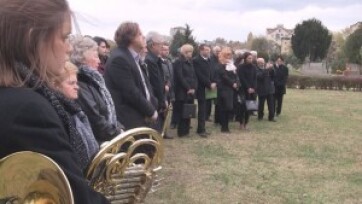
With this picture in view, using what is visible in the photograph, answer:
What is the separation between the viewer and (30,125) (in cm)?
131

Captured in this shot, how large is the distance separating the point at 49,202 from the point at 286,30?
471ft

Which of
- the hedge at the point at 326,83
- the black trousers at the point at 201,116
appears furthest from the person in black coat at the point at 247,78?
the hedge at the point at 326,83

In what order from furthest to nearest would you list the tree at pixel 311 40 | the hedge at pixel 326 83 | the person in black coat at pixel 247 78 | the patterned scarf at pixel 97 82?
1. the tree at pixel 311 40
2. the hedge at pixel 326 83
3. the person in black coat at pixel 247 78
4. the patterned scarf at pixel 97 82

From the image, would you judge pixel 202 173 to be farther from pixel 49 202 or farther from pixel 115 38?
pixel 49 202

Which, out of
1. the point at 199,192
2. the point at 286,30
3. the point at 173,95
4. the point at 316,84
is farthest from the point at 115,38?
the point at 286,30

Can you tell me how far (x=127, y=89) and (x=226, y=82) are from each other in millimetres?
5954

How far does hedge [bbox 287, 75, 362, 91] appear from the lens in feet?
92.1

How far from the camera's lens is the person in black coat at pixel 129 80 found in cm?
439

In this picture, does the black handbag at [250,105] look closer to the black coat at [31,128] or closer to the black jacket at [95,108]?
the black jacket at [95,108]

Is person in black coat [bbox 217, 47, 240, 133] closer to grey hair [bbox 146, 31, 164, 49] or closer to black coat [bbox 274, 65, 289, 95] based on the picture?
black coat [bbox 274, 65, 289, 95]

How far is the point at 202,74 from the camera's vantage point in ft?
32.4

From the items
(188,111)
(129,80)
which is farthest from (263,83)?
(129,80)

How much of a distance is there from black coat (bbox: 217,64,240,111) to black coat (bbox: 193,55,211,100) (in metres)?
0.40

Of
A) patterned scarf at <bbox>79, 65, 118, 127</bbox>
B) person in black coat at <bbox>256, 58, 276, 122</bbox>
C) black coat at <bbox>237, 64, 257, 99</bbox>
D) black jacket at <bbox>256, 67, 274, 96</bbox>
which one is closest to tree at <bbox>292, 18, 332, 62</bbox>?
person in black coat at <bbox>256, 58, 276, 122</bbox>
